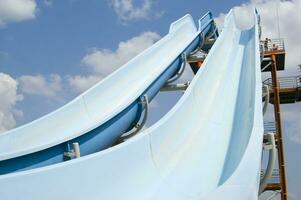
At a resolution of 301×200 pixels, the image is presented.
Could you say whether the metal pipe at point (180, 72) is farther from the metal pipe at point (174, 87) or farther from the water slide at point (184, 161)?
the water slide at point (184, 161)

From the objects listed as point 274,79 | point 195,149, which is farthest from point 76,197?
point 274,79

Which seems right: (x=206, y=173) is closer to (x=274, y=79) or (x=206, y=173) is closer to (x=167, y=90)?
(x=167, y=90)

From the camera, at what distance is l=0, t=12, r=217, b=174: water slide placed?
5.02 metres

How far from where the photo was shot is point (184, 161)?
536 centimetres

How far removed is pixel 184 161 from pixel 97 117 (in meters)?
2.22

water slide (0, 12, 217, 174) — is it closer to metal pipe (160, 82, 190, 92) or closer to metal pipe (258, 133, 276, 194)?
metal pipe (160, 82, 190, 92)

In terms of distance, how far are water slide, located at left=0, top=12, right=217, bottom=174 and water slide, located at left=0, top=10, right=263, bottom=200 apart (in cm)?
98

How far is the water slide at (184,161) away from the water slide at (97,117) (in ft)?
3.20

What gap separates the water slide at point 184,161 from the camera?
131 inches

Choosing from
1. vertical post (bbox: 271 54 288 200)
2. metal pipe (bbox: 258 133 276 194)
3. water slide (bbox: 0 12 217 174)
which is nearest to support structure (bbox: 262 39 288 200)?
vertical post (bbox: 271 54 288 200)

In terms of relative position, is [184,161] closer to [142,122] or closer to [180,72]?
[142,122]

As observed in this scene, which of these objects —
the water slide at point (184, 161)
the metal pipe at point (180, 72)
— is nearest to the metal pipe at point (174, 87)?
the metal pipe at point (180, 72)

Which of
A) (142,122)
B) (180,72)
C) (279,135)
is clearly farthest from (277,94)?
(142,122)

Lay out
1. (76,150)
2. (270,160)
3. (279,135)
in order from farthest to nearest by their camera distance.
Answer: (279,135) < (76,150) < (270,160)
